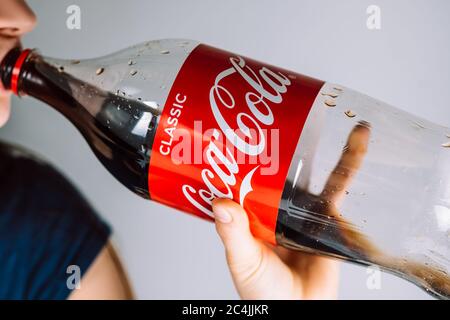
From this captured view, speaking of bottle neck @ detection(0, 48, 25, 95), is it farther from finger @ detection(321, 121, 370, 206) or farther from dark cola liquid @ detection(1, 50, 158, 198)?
finger @ detection(321, 121, 370, 206)

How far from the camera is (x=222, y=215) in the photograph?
65 centimetres

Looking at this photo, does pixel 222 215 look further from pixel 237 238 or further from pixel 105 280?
pixel 105 280

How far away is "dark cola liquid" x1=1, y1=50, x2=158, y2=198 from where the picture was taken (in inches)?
27.3

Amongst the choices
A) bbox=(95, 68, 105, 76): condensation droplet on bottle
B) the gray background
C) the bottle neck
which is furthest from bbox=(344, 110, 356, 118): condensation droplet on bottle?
the bottle neck

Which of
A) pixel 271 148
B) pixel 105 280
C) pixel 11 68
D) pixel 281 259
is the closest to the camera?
pixel 271 148

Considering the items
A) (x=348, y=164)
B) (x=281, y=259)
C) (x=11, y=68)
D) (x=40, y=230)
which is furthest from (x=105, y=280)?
(x=348, y=164)

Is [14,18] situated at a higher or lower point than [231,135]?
higher

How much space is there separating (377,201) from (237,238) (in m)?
0.21

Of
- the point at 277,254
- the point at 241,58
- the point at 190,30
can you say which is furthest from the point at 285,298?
the point at 190,30

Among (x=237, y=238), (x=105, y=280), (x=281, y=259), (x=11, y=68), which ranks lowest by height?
(x=105, y=280)

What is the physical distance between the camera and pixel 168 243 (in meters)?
1.06

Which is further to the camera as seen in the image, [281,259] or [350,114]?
[281,259]

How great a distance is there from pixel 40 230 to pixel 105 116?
1.38ft

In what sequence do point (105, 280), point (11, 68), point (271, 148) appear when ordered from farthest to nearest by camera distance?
point (105, 280)
point (11, 68)
point (271, 148)
